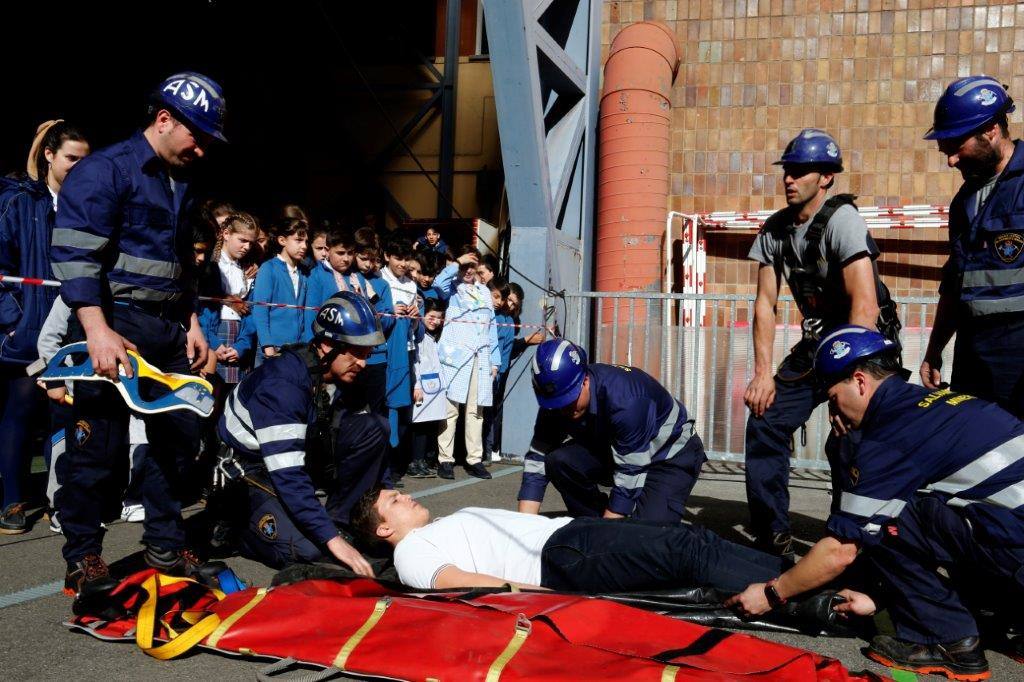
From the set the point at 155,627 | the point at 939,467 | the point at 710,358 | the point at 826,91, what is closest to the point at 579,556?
the point at 939,467

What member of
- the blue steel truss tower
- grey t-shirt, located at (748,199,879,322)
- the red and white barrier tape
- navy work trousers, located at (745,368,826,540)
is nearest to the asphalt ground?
navy work trousers, located at (745,368,826,540)

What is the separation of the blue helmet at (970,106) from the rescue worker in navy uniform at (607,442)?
181 centimetres

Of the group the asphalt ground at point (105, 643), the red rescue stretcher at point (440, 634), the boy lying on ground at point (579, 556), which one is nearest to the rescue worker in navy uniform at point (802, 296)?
the asphalt ground at point (105, 643)

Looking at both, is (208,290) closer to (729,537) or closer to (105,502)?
(105,502)

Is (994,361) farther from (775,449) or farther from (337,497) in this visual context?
(337,497)

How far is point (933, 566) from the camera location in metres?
3.25

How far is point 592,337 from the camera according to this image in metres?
10.6

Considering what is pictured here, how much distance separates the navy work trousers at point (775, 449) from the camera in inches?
189

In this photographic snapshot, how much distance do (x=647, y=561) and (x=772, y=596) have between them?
1.80 feet

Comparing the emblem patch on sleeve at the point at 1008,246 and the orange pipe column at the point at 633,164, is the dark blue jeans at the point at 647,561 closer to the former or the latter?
the emblem patch on sleeve at the point at 1008,246

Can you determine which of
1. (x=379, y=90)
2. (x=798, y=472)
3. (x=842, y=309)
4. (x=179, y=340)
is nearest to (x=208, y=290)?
(x=179, y=340)

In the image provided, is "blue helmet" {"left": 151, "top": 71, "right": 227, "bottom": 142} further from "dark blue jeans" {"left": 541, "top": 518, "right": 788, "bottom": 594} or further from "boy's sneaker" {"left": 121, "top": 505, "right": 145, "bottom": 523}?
"boy's sneaker" {"left": 121, "top": 505, "right": 145, "bottom": 523}

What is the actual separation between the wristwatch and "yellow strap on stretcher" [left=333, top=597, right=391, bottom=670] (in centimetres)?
137

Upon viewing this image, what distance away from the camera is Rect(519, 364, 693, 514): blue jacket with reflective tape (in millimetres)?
4520
